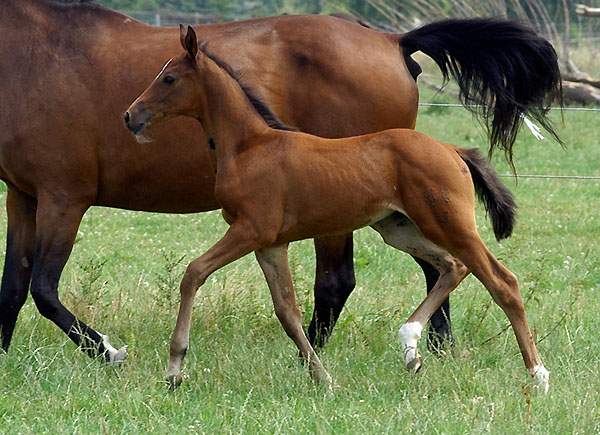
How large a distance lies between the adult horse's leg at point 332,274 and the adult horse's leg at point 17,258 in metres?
1.53

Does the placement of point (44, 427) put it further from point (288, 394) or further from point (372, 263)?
point (372, 263)

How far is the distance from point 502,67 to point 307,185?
1.44 meters

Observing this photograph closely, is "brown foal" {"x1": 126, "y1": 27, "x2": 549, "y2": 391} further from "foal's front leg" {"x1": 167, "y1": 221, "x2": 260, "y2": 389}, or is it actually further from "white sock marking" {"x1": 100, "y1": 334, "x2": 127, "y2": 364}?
"white sock marking" {"x1": 100, "y1": 334, "x2": 127, "y2": 364}

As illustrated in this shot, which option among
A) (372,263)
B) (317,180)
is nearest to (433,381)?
(317,180)

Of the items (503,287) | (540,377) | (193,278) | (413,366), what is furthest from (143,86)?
(540,377)

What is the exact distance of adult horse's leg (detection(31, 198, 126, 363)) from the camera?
4.66m

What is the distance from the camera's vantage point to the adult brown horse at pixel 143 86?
470cm

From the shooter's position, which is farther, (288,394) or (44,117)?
(44,117)

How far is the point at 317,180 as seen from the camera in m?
4.12

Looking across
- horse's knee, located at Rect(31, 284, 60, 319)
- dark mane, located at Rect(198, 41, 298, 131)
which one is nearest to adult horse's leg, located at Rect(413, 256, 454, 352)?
dark mane, located at Rect(198, 41, 298, 131)

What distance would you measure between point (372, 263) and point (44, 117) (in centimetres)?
320

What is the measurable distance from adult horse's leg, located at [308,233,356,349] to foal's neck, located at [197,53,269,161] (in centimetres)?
96

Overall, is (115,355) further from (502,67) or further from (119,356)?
(502,67)

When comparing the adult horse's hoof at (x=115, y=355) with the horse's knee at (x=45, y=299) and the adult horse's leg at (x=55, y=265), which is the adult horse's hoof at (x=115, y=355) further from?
the horse's knee at (x=45, y=299)
